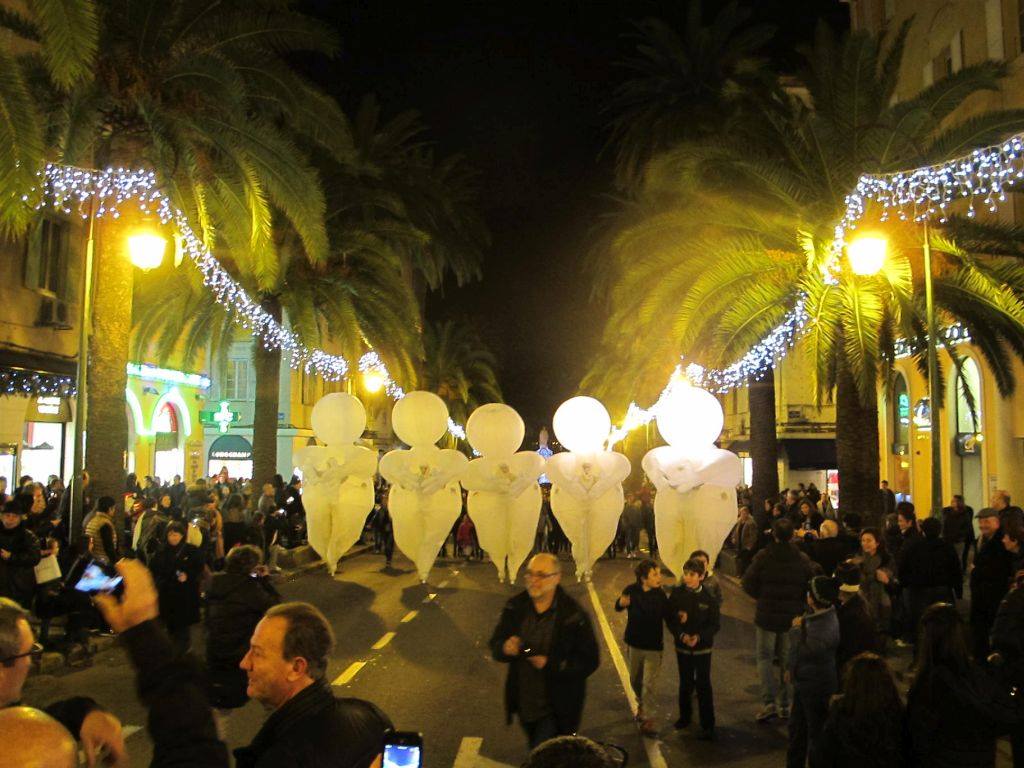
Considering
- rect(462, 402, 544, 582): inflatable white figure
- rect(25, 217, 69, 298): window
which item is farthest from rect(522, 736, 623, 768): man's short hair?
rect(25, 217, 69, 298): window

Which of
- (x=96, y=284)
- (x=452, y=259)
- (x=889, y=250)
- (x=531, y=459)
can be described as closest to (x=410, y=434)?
(x=531, y=459)

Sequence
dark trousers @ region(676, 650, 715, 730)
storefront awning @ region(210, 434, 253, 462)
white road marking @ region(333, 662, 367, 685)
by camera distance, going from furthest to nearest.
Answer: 1. storefront awning @ region(210, 434, 253, 462)
2. white road marking @ region(333, 662, 367, 685)
3. dark trousers @ region(676, 650, 715, 730)

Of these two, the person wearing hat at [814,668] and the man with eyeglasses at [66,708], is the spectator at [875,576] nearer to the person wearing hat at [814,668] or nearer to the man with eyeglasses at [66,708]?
the person wearing hat at [814,668]

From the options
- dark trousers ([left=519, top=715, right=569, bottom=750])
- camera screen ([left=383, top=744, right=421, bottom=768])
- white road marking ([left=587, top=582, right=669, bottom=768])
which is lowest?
white road marking ([left=587, top=582, right=669, bottom=768])

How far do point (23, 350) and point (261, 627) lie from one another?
1871cm

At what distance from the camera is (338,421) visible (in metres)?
13.1

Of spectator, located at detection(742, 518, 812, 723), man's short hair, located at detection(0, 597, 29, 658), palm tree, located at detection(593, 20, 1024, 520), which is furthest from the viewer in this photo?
palm tree, located at detection(593, 20, 1024, 520)

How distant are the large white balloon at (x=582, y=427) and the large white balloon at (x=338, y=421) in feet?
10.2

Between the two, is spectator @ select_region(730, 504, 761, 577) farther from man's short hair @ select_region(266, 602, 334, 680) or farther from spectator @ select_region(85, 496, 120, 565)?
man's short hair @ select_region(266, 602, 334, 680)

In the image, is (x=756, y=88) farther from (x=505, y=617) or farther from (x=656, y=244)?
(x=505, y=617)

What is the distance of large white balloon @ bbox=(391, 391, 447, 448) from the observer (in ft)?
40.7

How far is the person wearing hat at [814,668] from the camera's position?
6676mm

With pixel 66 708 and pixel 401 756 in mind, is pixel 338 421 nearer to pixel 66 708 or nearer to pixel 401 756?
pixel 66 708

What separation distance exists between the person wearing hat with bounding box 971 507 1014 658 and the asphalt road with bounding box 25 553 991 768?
251cm
